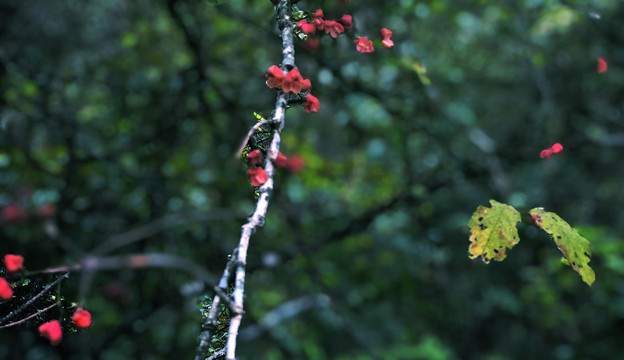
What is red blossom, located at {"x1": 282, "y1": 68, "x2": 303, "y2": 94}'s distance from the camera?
1007mm

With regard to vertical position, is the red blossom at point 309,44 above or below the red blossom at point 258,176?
above

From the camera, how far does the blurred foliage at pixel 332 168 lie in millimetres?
2641

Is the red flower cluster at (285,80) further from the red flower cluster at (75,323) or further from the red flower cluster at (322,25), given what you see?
the red flower cluster at (75,323)

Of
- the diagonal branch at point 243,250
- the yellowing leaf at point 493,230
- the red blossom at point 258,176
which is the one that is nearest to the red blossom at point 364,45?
the diagonal branch at point 243,250

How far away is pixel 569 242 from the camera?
1.19 metres

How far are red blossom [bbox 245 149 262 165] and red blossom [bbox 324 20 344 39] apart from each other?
21.4 inches

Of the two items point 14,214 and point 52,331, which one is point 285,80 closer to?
point 52,331

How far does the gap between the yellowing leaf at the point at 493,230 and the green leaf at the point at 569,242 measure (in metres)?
0.06

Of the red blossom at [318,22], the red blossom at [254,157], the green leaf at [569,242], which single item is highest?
the red blossom at [318,22]

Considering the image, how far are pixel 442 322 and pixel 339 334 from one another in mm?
914

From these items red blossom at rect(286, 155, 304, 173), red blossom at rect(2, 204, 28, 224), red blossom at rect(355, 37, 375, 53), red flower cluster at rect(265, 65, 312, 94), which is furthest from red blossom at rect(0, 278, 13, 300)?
red blossom at rect(286, 155, 304, 173)

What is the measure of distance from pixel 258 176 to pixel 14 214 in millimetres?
2412

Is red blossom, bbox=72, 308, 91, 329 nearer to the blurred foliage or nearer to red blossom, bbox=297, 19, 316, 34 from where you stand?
the blurred foliage

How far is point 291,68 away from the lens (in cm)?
104
